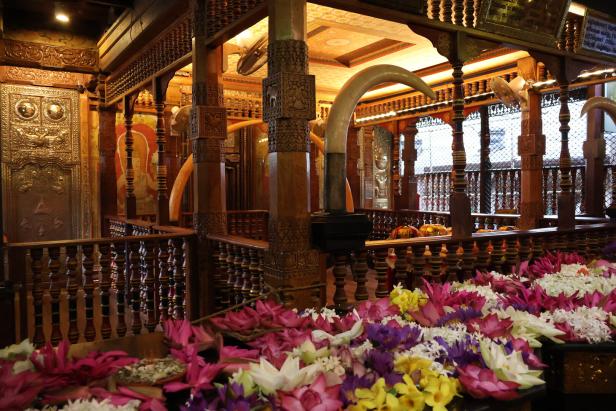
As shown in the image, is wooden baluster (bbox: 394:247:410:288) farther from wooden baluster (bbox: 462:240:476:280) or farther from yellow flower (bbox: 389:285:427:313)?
yellow flower (bbox: 389:285:427:313)

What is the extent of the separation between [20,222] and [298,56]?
6.52 metres

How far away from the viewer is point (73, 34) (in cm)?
830

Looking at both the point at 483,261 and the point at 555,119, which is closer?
the point at 483,261

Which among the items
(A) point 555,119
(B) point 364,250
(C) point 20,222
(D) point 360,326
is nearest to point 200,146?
(B) point 364,250

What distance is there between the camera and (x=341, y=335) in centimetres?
162

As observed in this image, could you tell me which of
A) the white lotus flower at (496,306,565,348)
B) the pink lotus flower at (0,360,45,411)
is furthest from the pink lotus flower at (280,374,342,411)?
the white lotus flower at (496,306,565,348)

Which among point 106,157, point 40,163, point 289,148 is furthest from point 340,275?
point 40,163

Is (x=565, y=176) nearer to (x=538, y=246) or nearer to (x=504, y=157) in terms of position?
(x=538, y=246)

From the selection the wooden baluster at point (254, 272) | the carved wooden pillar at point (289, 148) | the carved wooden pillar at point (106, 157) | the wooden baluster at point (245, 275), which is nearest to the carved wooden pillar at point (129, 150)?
the carved wooden pillar at point (106, 157)

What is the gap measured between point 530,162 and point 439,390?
7.29 metres

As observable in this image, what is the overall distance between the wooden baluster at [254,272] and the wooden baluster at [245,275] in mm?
50

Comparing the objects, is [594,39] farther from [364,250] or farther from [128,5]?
[128,5]

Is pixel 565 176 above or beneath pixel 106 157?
beneath

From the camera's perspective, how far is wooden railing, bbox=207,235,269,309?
165 inches
